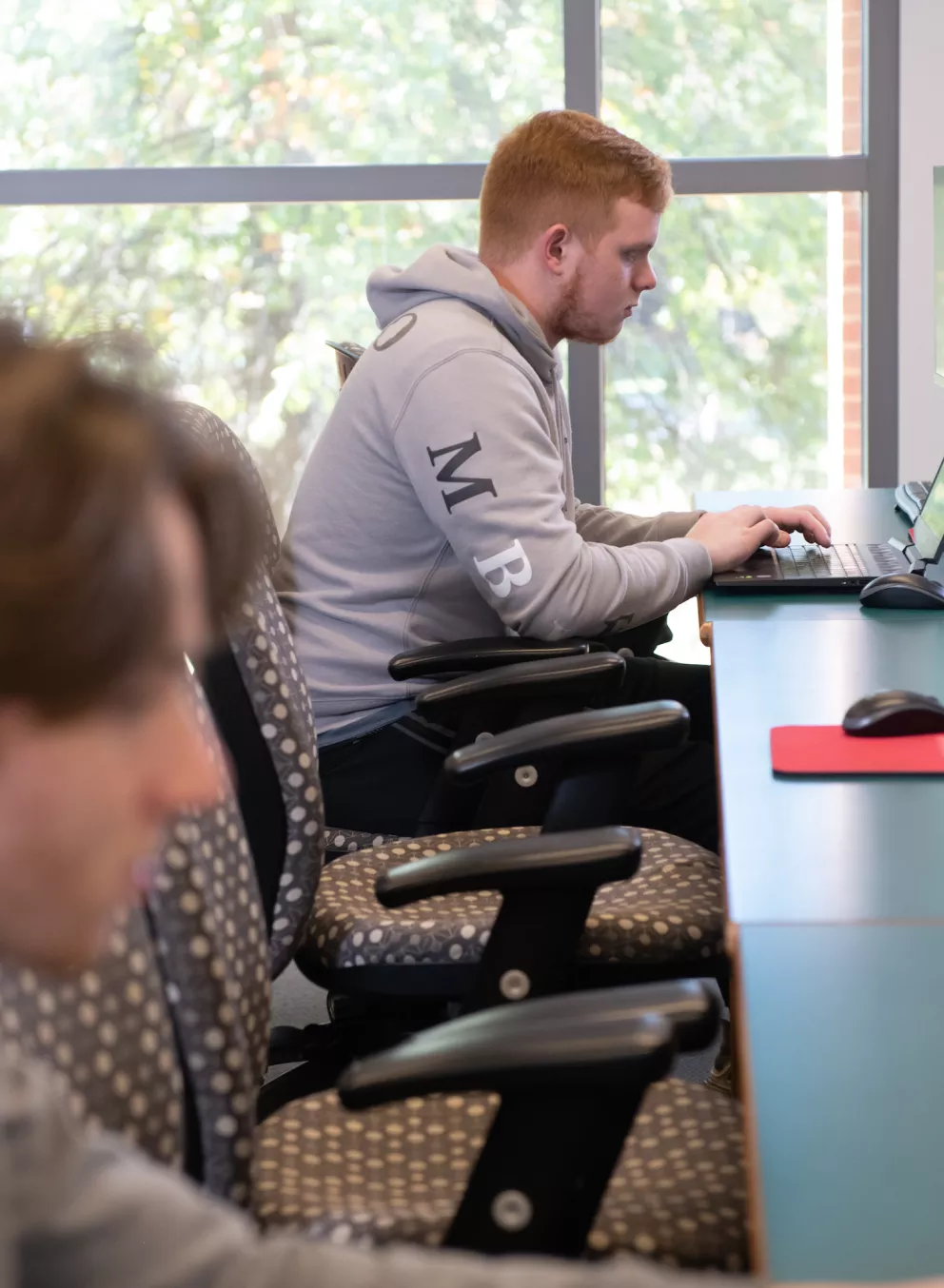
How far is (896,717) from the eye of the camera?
1459 mm

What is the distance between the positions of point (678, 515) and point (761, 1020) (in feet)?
5.70

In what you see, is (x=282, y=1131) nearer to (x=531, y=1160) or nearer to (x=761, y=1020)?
(x=531, y=1160)

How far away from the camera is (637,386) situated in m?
4.24

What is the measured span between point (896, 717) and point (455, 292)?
1031 mm

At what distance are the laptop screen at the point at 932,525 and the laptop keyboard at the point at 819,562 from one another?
0.30 feet

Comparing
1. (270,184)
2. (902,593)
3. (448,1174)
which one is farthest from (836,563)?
(270,184)

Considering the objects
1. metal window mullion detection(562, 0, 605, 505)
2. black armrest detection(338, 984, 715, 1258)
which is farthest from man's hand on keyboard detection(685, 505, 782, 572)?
metal window mullion detection(562, 0, 605, 505)

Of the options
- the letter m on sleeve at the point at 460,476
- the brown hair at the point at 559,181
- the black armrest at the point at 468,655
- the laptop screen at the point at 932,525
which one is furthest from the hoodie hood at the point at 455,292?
the laptop screen at the point at 932,525

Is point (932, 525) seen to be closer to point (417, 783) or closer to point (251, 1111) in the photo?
point (417, 783)

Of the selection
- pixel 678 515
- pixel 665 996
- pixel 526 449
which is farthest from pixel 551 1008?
pixel 678 515

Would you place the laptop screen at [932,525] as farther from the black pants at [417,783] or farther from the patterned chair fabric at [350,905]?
the patterned chair fabric at [350,905]

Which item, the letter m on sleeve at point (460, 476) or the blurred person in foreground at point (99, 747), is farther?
the letter m on sleeve at point (460, 476)

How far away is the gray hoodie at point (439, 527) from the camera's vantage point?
202 cm

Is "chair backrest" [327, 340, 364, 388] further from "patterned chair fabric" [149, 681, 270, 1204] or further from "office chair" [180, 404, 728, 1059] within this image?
"patterned chair fabric" [149, 681, 270, 1204]
